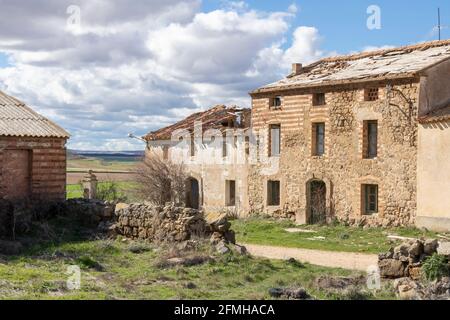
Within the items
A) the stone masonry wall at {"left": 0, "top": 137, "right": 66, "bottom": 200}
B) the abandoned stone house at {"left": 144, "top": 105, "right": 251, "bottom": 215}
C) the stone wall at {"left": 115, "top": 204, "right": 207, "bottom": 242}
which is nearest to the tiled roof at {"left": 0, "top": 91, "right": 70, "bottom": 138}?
the stone masonry wall at {"left": 0, "top": 137, "right": 66, "bottom": 200}

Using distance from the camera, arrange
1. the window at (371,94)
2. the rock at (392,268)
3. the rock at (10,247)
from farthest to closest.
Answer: the window at (371,94) < the rock at (10,247) < the rock at (392,268)

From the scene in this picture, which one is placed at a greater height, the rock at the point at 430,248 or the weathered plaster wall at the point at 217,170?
the weathered plaster wall at the point at 217,170

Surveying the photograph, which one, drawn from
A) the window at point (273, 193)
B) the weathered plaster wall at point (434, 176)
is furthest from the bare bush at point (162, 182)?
the weathered plaster wall at point (434, 176)

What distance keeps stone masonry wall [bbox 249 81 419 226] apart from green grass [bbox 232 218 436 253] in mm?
965

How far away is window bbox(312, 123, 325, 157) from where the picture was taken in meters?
26.2

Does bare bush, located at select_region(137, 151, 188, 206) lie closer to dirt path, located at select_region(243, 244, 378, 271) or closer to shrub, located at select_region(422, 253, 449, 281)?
dirt path, located at select_region(243, 244, 378, 271)

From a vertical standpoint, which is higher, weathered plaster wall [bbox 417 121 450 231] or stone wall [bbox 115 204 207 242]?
weathered plaster wall [bbox 417 121 450 231]

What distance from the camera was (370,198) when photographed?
2455cm

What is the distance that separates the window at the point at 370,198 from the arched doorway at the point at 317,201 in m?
1.75

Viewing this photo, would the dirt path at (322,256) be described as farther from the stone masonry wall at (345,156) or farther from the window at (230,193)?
the window at (230,193)

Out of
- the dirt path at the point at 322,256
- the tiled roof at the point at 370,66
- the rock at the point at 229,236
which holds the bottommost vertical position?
the dirt path at the point at 322,256

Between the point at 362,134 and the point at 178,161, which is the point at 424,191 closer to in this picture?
the point at 362,134

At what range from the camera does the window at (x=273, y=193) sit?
28141mm
